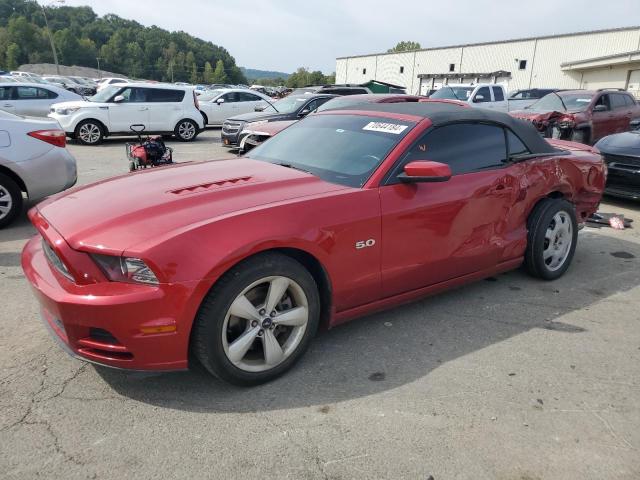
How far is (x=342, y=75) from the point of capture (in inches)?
2955

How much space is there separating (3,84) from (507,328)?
15.8m

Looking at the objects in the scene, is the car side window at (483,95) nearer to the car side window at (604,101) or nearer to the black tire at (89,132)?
the car side window at (604,101)

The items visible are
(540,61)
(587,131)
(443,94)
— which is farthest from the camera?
(540,61)

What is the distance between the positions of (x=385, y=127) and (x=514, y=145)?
4.22 ft

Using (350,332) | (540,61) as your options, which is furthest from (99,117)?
(540,61)

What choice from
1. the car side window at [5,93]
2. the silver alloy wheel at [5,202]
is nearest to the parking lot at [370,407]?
the silver alloy wheel at [5,202]

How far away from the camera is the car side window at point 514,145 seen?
13.4ft

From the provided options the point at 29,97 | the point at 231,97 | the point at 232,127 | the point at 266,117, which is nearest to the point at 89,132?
the point at 29,97

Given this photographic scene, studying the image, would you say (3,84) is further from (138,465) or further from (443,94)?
(138,465)

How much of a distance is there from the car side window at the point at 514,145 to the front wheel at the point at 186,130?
11.9 metres

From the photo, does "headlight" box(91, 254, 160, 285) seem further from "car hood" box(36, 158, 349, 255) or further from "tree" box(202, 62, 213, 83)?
"tree" box(202, 62, 213, 83)

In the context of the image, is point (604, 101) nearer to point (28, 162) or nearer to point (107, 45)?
point (28, 162)

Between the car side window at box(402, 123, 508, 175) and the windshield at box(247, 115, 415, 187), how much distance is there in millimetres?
177

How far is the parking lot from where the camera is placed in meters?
2.23
